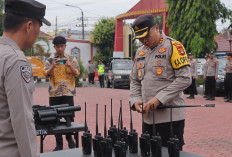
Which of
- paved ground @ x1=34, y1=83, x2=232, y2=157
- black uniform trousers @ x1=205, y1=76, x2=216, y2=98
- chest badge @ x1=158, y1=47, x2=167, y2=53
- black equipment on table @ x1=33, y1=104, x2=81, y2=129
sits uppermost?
chest badge @ x1=158, y1=47, x2=167, y2=53

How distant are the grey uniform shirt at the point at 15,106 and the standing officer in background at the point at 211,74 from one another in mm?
13379

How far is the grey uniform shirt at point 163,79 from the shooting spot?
333cm

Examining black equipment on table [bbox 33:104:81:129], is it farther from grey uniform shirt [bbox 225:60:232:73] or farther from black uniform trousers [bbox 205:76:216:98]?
black uniform trousers [bbox 205:76:216:98]

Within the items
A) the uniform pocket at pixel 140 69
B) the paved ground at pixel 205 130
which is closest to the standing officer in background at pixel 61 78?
the paved ground at pixel 205 130

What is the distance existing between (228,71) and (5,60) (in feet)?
44.7

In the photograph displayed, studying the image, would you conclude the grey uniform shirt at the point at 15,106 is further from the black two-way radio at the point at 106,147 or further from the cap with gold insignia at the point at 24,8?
the black two-way radio at the point at 106,147

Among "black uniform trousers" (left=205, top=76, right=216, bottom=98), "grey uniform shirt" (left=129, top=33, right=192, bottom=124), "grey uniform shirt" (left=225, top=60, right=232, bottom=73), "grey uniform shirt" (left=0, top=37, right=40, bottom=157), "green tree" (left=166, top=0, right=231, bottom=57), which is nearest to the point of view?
"grey uniform shirt" (left=0, top=37, right=40, bottom=157)

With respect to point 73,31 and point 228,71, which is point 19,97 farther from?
point 73,31

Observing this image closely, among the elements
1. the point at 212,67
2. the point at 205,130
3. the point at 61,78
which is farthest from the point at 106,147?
the point at 212,67

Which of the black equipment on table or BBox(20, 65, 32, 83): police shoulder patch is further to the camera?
the black equipment on table

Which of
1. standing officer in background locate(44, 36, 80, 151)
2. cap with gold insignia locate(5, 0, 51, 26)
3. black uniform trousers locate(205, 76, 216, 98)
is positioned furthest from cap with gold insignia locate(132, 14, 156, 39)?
black uniform trousers locate(205, 76, 216, 98)

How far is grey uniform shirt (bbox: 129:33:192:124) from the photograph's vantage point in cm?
333

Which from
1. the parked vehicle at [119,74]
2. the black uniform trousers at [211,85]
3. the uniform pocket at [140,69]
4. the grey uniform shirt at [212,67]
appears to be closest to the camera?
the uniform pocket at [140,69]

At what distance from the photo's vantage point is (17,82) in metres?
1.86
